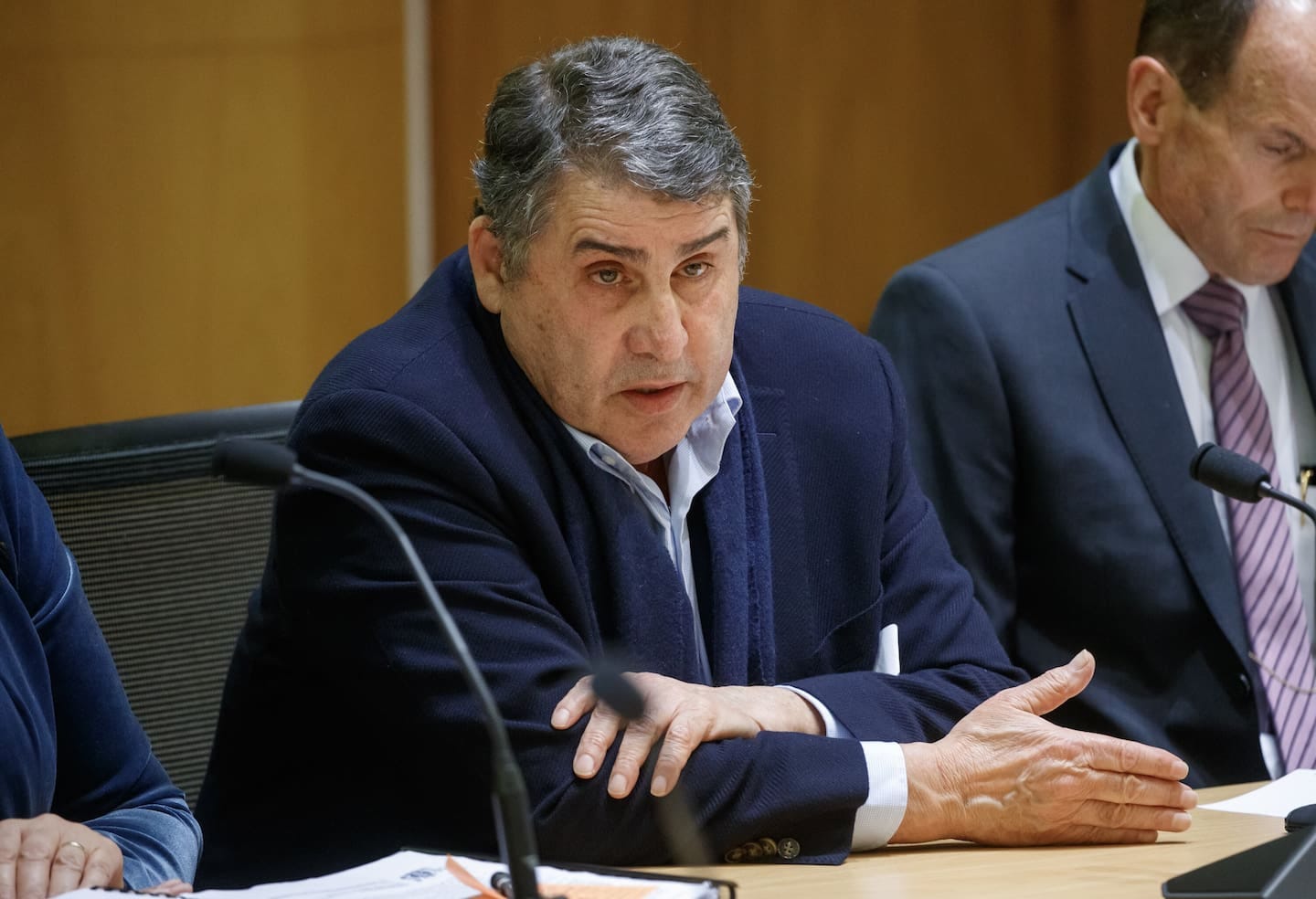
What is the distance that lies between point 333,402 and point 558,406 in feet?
0.77

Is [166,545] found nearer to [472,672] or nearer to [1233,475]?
[472,672]

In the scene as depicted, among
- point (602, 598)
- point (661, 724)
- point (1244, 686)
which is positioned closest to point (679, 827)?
point (661, 724)

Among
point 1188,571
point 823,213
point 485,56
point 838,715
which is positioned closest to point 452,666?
point 838,715

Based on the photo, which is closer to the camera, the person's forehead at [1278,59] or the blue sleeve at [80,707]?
the blue sleeve at [80,707]

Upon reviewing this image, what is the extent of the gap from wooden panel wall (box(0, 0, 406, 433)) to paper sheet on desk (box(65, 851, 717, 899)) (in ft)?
5.76

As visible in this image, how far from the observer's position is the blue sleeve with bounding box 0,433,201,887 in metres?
1.55

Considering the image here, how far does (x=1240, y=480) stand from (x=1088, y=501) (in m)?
0.79

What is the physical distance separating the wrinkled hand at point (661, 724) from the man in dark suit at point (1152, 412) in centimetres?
89

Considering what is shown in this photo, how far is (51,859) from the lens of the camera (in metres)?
1.35

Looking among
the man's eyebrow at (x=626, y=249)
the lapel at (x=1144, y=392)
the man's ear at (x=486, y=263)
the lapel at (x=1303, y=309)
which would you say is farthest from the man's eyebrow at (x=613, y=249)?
the lapel at (x=1303, y=309)

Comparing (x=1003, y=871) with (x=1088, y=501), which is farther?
(x=1088, y=501)

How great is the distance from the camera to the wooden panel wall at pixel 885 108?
11.1 ft

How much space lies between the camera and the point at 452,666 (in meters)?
1.51

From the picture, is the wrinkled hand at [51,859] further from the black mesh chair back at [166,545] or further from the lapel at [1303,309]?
the lapel at [1303,309]
